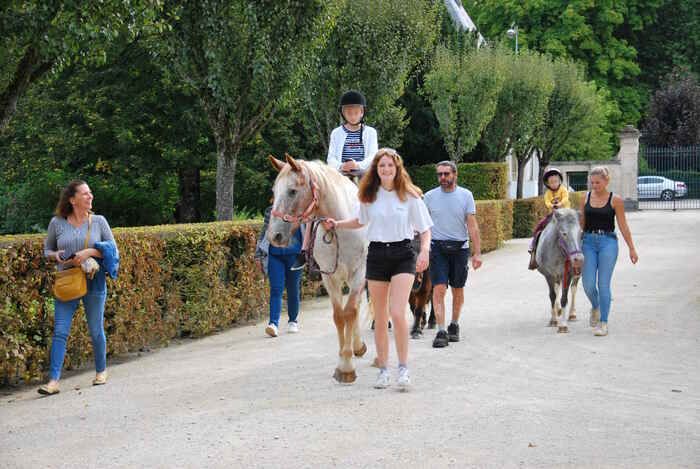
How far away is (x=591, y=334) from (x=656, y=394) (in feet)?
11.8

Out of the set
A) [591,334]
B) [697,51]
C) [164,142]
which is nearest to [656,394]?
[591,334]

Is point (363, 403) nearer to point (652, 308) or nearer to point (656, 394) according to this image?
point (656, 394)

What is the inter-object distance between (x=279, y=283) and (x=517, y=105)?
82.4 ft

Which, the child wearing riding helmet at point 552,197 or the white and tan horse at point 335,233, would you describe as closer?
the white and tan horse at point 335,233

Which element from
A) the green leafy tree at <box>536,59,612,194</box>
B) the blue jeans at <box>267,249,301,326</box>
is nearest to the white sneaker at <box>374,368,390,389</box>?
the blue jeans at <box>267,249,301,326</box>

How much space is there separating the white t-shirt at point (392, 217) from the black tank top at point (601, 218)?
4.26 metres

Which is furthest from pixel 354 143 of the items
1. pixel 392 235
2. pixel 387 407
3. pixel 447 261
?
pixel 387 407

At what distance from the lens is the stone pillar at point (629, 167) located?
47.4 metres

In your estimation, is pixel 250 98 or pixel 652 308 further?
pixel 250 98

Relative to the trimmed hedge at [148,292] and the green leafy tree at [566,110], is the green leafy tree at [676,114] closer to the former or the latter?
the green leafy tree at [566,110]

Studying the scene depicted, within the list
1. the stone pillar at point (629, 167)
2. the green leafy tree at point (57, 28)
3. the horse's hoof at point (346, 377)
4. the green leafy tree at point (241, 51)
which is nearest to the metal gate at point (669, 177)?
the stone pillar at point (629, 167)

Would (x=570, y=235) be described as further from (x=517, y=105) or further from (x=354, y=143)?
(x=517, y=105)

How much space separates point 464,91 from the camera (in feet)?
Result: 107

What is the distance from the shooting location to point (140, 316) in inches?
405
